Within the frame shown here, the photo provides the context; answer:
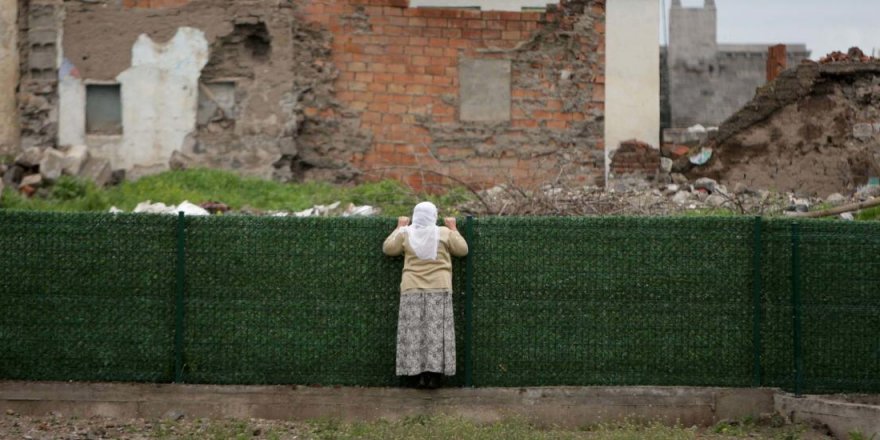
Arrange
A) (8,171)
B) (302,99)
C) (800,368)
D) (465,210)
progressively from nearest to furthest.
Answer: (800,368)
(465,210)
(8,171)
(302,99)

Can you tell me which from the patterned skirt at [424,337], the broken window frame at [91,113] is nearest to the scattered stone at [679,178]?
the broken window frame at [91,113]

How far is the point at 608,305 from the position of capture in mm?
10078

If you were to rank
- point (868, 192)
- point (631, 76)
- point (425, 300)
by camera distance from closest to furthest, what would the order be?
point (425, 300) < point (868, 192) < point (631, 76)

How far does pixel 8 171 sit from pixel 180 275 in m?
8.43

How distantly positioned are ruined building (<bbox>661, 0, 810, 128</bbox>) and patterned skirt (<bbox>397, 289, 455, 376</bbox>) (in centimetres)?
2290

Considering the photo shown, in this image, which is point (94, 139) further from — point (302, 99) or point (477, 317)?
point (477, 317)

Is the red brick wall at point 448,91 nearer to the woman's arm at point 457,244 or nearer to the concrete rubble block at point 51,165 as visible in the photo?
the concrete rubble block at point 51,165

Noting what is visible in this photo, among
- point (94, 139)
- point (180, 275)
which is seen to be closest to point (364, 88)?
point (94, 139)

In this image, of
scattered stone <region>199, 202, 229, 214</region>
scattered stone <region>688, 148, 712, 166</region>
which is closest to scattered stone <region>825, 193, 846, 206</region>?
scattered stone <region>688, 148, 712, 166</region>

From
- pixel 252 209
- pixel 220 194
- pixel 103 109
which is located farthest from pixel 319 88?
pixel 103 109

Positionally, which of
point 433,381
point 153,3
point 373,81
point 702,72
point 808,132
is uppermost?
point 702,72

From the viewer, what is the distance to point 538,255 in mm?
10117

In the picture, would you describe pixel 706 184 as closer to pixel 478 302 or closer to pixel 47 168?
pixel 478 302

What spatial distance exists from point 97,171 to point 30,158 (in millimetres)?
939
